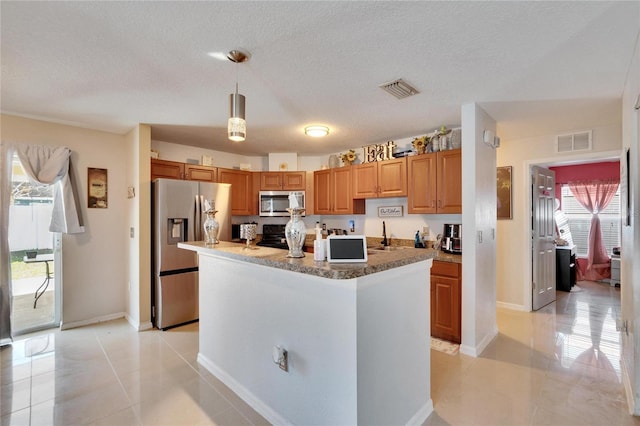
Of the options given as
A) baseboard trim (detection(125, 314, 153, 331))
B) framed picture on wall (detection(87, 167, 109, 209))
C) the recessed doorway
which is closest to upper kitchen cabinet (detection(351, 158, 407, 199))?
→ baseboard trim (detection(125, 314, 153, 331))

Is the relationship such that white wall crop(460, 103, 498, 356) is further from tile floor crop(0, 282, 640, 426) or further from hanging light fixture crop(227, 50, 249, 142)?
hanging light fixture crop(227, 50, 249, 142)

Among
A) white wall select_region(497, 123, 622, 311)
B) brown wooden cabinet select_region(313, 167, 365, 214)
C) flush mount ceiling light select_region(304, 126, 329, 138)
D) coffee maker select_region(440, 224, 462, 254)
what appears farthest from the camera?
brown wooden cabinet select_region(313, 167, 365, 214)

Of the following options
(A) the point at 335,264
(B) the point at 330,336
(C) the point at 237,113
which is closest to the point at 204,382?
(B) the point at 330,336

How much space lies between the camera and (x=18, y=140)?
3.24m

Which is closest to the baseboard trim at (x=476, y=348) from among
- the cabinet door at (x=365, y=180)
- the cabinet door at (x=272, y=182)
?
the cabinet door at (x=365, y=180)

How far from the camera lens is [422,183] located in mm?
3645

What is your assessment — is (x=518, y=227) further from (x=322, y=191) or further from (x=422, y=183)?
(x=322, y=191)

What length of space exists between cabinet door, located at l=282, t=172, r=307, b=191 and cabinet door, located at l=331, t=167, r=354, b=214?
1.81ft

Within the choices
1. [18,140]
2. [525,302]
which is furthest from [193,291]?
[525,302]

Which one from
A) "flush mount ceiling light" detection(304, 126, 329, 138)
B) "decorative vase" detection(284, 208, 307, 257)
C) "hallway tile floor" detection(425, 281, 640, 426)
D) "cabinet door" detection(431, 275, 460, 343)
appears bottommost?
"hallway tile floor" detection(425, 281, 640, 426)

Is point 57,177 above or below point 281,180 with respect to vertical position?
below

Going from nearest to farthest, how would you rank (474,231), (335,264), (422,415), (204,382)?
(335,264) → (422,415) → (204,382) → (474,231)

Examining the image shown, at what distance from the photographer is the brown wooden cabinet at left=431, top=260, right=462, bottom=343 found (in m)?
3.07

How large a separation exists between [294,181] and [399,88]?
108 inches
